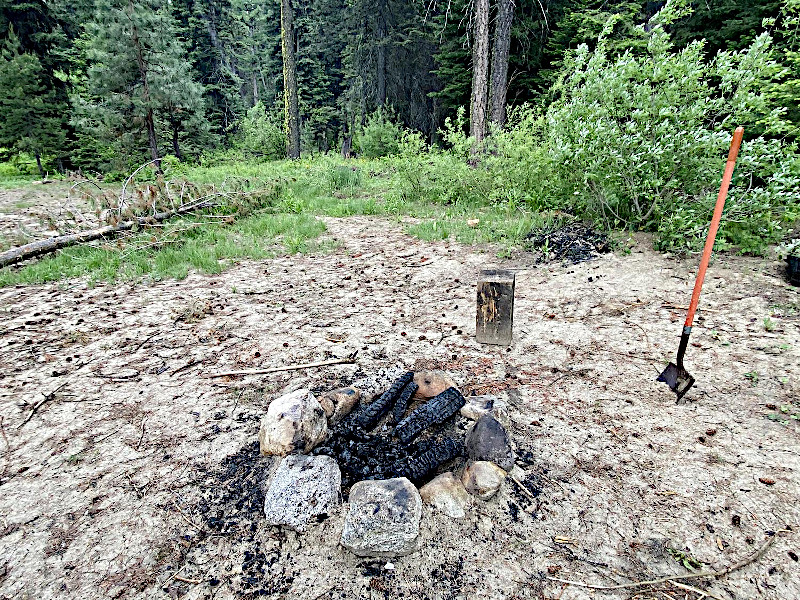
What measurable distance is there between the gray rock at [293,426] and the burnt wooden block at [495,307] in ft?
5.70

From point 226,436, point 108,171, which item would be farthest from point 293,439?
point 108,171

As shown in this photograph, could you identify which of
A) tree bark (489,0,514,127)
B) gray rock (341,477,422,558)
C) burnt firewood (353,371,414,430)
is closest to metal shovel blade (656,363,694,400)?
burnt firewood (353,371,414,430)

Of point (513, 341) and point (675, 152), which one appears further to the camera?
point (675, 152)

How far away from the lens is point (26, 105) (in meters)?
14.8

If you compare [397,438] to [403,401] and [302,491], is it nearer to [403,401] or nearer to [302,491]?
[403,401]

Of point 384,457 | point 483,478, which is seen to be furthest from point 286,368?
point 483,478

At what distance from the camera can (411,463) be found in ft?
7.48

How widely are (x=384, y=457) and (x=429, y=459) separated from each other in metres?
0.26

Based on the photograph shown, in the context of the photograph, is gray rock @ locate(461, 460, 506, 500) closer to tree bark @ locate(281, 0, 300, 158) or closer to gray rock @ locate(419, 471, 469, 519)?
gray rock @ locate(419, 471, 469, 519)

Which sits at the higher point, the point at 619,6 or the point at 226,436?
the point at 619,6

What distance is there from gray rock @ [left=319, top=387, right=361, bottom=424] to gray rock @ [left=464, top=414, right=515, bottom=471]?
811 millimetres

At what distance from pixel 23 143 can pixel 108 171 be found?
3.03 m

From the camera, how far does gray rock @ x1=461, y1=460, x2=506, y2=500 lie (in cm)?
212

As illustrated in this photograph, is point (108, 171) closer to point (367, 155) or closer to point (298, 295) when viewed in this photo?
point (367, 155)
